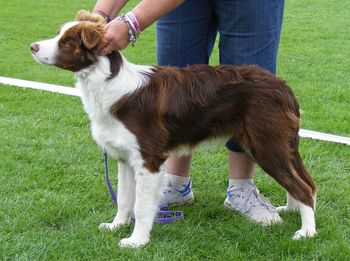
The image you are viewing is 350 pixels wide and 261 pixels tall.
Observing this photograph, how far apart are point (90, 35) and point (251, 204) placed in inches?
68.9

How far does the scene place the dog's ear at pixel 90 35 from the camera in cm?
325

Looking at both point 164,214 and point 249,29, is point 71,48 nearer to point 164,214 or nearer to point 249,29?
point 249,29

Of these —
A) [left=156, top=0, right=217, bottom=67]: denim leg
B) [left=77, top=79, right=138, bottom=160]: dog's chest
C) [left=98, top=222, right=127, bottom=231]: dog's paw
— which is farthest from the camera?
[left=156, top=0, right=217, bottom=67]: denim leg

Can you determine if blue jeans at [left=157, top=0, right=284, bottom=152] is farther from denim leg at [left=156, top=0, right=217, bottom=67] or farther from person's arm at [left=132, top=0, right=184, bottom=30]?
person's arm at [left=132, top=0, right=184, bottom=30]

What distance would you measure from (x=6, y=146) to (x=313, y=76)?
4818 millimetres

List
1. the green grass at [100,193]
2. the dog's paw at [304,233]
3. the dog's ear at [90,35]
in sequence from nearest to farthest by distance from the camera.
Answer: the dog's ear at [90,35] < the green grass at [100,193] < the dog's paw at [304,233]

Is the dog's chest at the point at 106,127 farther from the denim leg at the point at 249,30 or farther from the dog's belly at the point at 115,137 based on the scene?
the denim leg at the point at 249,30

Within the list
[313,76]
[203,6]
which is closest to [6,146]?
[203,6]

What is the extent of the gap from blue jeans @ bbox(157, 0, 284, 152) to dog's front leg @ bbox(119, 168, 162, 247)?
0.72m

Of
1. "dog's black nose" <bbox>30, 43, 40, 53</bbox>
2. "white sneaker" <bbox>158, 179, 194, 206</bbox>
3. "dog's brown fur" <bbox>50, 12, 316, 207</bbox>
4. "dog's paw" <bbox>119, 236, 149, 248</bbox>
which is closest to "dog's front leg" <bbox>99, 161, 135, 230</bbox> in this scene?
"dog's paw" <bbox>119, 236, 149, 248</bbox>

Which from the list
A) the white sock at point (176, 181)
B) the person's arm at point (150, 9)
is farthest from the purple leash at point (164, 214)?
the person's arm at point (150, 9)

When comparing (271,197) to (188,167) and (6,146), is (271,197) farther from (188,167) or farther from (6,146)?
(6,146)

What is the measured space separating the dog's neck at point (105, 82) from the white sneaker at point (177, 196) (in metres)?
1.10

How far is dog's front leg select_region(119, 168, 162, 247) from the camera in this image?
356 centimetres
